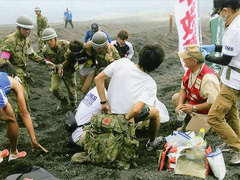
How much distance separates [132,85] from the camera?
9.77 ft

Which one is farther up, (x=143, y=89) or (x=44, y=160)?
(x=143, y=89)

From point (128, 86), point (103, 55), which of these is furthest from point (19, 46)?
point (128, 86)

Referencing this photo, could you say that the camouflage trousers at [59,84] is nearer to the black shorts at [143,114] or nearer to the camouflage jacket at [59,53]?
the camouflage jacket at [59,53]

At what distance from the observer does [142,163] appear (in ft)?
10.8

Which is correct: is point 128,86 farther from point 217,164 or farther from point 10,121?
point 10,121

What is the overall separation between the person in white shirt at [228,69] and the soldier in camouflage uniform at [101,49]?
1.85 metres

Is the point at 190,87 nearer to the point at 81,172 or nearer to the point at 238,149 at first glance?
the point at 238,149

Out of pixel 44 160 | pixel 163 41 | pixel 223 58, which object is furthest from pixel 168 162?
pixel 163 41

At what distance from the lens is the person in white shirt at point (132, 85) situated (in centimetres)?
292

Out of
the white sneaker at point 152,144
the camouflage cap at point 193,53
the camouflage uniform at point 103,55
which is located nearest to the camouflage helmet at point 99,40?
the camouflage uniform at point 103,55

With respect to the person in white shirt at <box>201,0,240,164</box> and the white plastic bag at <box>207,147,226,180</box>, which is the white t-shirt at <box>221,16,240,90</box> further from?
the white plastic bag at <box>207,147,226,180</box>

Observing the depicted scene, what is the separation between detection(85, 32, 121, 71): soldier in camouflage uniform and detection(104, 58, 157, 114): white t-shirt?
1.59m

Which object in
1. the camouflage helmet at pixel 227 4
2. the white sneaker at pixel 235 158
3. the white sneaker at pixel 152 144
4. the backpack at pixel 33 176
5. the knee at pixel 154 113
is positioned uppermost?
the camouflage helmet at pixel 227 4

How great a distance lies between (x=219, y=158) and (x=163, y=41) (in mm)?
11124
